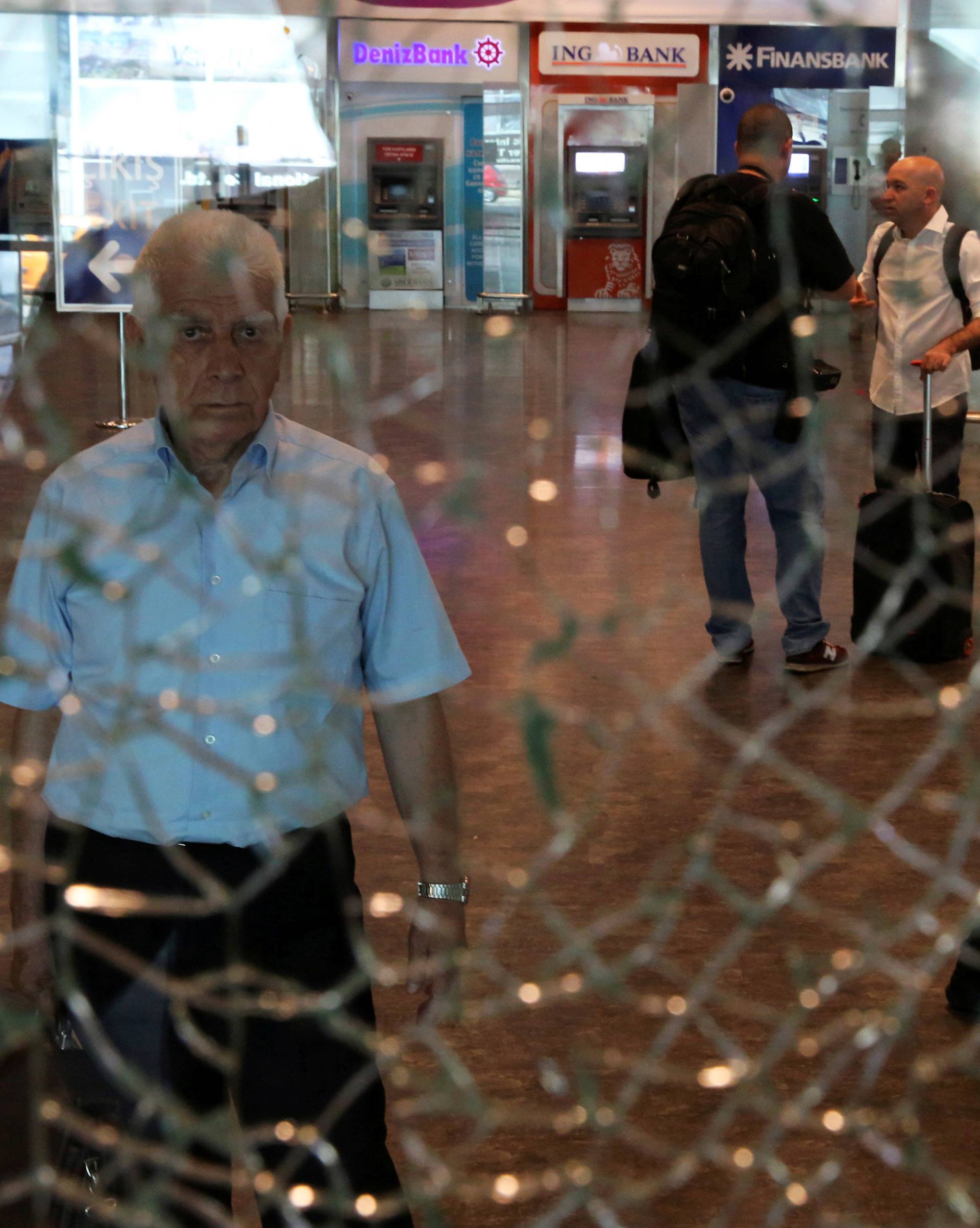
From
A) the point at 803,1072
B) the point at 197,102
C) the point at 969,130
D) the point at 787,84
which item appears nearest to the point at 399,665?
Result: the point at 803,1072

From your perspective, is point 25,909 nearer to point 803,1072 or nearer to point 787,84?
point 803,1072

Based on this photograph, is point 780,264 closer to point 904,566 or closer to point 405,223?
point 904,566

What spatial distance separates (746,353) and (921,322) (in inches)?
35.1

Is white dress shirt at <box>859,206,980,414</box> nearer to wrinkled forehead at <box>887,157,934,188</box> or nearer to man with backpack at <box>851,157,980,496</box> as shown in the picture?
→ man with backpack at <box>851,157,980,496</box>

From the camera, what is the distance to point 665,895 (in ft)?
5.31

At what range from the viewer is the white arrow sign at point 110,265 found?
6746 millimetres

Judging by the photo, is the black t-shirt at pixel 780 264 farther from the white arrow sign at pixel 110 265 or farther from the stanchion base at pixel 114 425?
the white arrow sign at pixel 110 265

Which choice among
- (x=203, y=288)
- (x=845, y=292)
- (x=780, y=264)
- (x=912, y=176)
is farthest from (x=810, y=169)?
(x=203, y=288)

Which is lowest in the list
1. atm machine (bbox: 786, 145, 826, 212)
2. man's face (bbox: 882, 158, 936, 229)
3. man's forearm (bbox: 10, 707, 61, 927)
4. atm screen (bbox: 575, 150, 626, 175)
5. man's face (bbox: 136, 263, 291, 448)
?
man's forearm (bbox: 10, 707, 61, 927)

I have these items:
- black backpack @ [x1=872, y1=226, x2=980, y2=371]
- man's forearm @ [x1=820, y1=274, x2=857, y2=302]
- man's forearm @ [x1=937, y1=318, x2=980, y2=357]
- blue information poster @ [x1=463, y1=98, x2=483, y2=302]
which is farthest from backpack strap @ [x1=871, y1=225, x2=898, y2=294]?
blue information poster @ [x1=463, y1=98, x2=483, y2=302]

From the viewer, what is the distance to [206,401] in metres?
1.30

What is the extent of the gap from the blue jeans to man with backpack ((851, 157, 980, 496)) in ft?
1.42

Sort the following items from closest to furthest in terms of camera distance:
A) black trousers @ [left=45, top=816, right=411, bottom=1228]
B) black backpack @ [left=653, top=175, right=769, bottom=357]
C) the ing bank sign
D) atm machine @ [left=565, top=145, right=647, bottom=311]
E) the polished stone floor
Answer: the polished stone floor, black trousers @ [left=45, top=816, right=411, bottom=1228], atm machine @ [left=565, top=145, right=647, bottom=311], black backpack @ [left=653, top=175, right=769, bottom=357], the ing bank sign

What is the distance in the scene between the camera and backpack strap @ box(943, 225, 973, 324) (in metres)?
4.02
